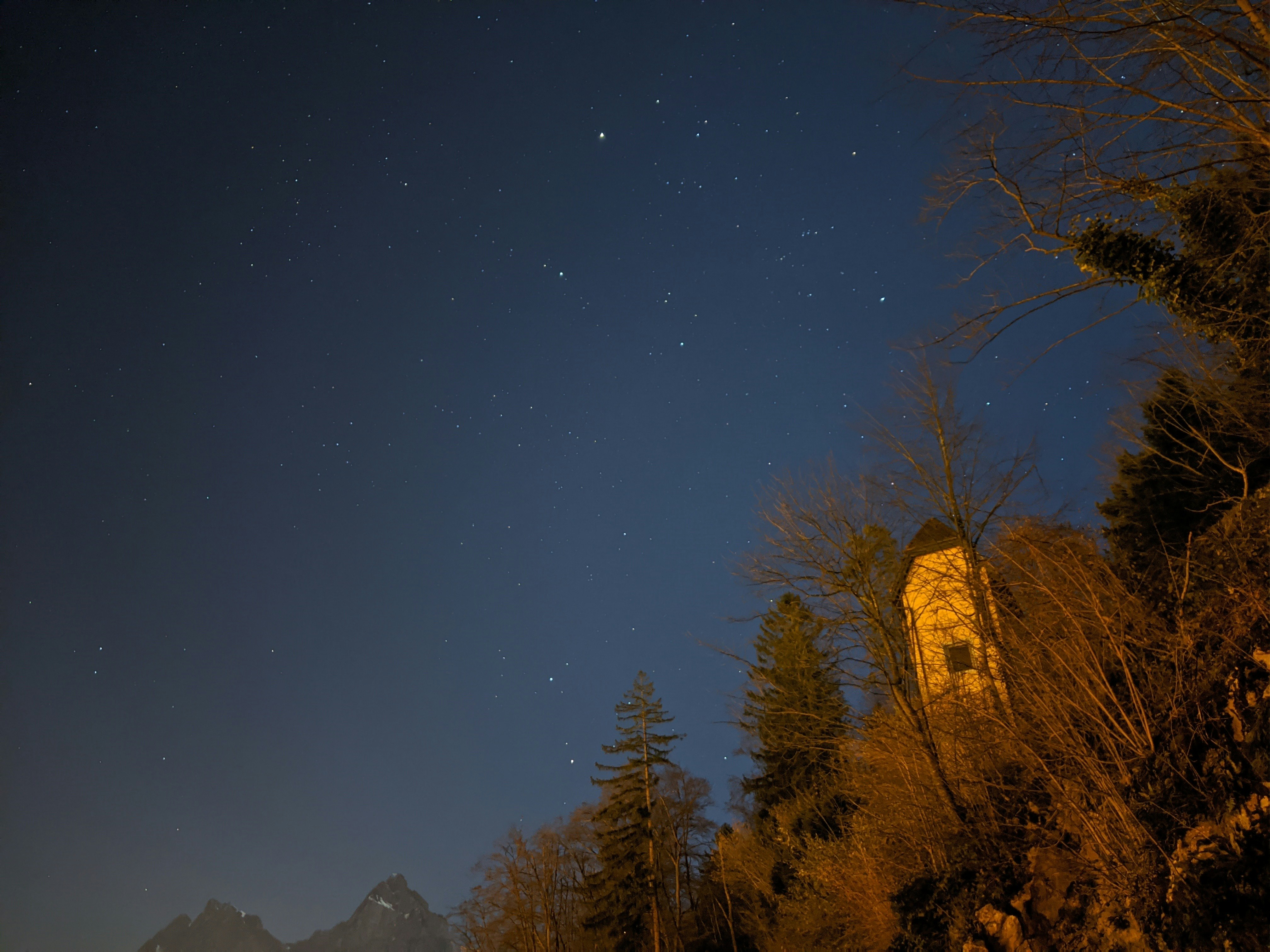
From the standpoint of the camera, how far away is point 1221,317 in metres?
6.92

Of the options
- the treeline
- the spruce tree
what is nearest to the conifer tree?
the treeline

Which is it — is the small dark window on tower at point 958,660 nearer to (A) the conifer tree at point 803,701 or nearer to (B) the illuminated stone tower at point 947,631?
(B) the illuminated stone tower at point 947,631

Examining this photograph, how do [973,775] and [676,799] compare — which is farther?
[676,799]

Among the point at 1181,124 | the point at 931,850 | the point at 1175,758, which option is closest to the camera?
the point at 1181,124

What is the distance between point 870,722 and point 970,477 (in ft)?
17.0

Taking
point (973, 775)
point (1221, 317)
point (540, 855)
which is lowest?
point (540, 855)

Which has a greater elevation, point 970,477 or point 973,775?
point 970,477

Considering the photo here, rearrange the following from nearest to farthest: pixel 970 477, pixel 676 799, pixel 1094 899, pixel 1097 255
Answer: pixel 1094 899 → pixel 1097 255 → pixel 970 477 → pixel 676 799

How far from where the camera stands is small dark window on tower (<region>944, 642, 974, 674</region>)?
702 centimetres

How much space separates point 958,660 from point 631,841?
24047 millimetres

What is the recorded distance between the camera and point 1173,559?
5809 mm

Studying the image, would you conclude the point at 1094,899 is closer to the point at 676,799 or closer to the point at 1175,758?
the point at 1175,758

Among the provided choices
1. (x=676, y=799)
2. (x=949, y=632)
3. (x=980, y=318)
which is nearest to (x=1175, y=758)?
(x=949, y=632)

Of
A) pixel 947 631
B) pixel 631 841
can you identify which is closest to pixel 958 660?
pixel 947 631
